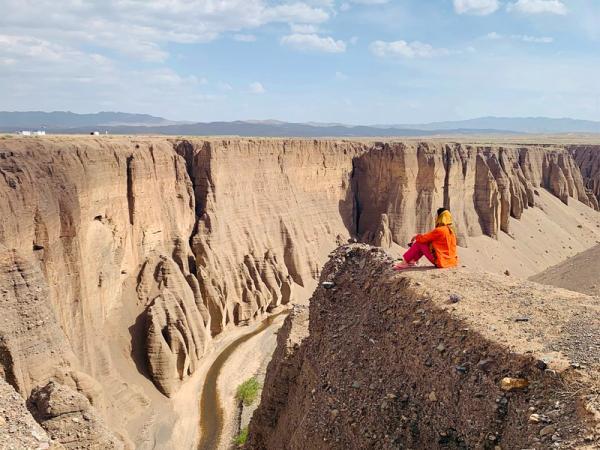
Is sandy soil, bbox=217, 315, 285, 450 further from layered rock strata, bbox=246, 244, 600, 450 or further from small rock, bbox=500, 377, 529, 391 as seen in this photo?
small rock, bbox=500, 377, 529, 391

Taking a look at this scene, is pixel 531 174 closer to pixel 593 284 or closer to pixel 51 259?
pixel 593 284

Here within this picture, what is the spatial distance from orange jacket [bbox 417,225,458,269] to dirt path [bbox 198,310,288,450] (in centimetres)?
1401

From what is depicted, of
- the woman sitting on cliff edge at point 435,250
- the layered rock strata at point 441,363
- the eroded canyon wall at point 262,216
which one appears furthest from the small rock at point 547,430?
the eroded canyon wall at point 262,216

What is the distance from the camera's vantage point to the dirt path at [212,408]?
21.8 m

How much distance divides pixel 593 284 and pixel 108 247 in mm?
18776

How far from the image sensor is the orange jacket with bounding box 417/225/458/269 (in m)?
11.2

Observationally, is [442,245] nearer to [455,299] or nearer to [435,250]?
[435,250]

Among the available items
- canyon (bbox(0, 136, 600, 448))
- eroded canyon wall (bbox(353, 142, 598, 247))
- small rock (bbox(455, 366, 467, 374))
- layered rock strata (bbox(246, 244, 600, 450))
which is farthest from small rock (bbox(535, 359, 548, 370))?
eroded canyon wall (bbox(353, 142, 598, 247))

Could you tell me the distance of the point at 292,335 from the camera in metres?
15.2

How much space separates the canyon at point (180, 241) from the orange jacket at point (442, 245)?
46.1 inches

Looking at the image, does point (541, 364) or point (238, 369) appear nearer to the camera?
point (541, 364)

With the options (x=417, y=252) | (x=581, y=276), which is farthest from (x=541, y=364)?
(x=581, y=276)

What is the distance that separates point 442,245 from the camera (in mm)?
11359

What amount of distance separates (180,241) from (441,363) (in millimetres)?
23392
